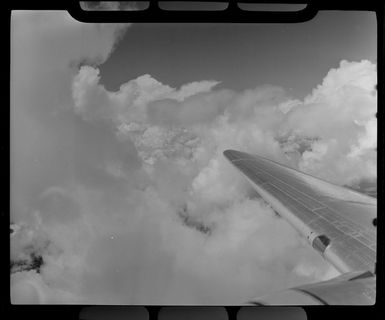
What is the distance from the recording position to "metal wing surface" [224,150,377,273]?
885 mm

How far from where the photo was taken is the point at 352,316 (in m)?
0.85

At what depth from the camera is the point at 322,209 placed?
3.57 ft

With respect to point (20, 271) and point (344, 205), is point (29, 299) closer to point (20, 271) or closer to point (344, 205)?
point (20, 271)

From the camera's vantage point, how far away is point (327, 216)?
3.49ft

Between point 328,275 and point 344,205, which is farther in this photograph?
point 344,205

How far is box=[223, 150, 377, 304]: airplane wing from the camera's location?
860mm

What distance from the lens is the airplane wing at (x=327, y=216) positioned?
2.82 ft

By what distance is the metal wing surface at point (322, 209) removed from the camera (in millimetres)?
885

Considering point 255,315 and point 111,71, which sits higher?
point 111,71

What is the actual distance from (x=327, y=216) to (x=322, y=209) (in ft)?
0.10

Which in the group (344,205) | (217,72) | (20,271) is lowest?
(20,271)
